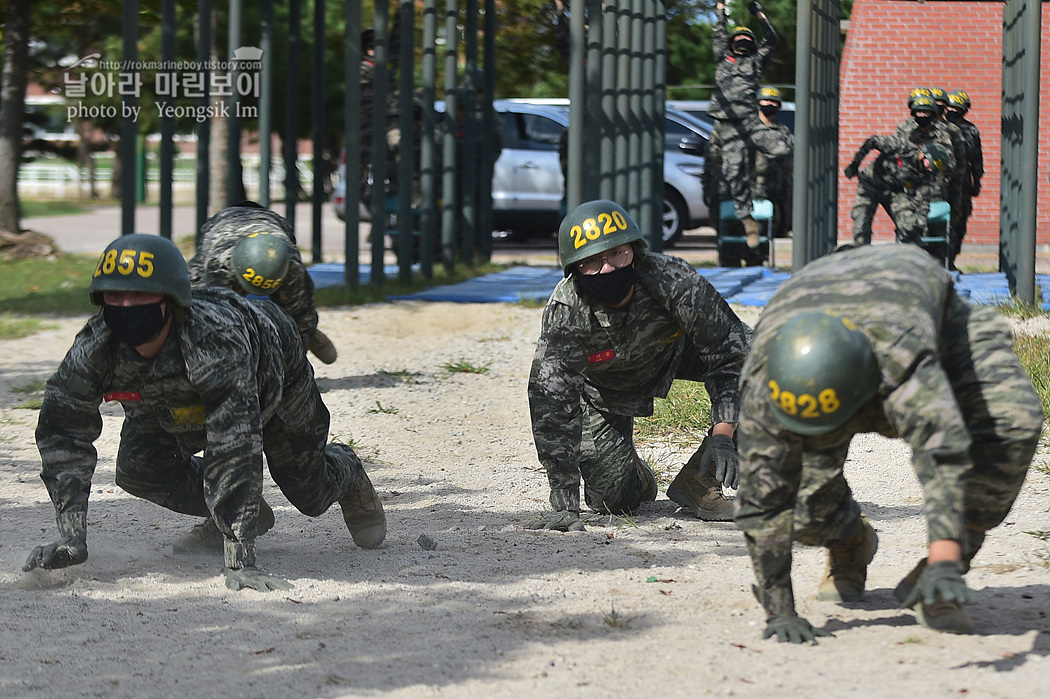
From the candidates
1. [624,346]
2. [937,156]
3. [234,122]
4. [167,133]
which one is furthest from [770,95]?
[624,346]

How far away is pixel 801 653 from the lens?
157 inches

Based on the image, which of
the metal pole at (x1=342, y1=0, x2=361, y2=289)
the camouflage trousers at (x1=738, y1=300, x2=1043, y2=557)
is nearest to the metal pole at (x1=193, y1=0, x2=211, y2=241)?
the metal pole at (x1=342, y1=0, x2=361, y2=289)

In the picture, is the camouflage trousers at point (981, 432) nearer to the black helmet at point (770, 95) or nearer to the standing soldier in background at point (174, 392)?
the standing soldier in background at point (174, 392)

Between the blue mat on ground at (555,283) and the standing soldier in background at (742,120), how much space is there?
764 millimetres

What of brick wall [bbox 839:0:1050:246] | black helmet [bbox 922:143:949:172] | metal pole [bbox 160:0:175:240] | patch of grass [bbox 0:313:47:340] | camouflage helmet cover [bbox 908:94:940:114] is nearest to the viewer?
patch of grass [bbox 0:313:47:340]

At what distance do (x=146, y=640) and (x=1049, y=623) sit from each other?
287 centimetres

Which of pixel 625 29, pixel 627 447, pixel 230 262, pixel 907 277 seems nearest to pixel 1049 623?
pixel 907 277

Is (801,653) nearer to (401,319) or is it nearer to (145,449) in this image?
(145,449)

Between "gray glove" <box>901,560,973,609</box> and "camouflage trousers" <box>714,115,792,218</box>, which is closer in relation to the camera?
"gray glove" <box>901,560,973,609</box>

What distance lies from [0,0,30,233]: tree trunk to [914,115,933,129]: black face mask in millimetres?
9411

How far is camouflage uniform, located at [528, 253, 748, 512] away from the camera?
547 cm

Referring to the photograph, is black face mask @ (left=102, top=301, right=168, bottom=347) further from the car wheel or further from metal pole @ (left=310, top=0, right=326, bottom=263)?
the car wheel

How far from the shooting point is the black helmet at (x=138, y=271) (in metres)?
4.46

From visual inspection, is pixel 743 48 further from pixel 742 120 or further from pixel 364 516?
pixel 364 516
